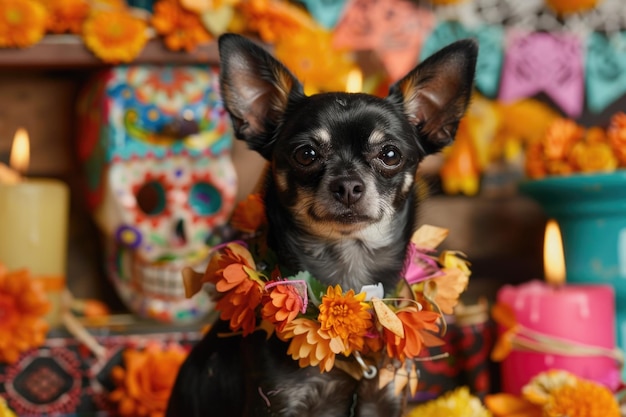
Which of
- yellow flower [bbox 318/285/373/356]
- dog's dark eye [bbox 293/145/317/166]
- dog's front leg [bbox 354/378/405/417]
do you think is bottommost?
dog's front leg [bbox 354/378/405/417]

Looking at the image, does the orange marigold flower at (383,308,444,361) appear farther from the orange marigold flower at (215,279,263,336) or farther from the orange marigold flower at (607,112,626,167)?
the orange marigold flower at (607,112,626,167)

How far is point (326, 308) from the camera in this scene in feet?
3.10

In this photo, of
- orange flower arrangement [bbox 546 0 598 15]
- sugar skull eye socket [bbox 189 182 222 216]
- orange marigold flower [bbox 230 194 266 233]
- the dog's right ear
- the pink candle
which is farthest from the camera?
orange flower arrangement [bbox 546 0 598 15]

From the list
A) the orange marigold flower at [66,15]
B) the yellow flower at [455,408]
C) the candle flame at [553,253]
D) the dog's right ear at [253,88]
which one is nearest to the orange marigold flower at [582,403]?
the yellow flower at [455,408]

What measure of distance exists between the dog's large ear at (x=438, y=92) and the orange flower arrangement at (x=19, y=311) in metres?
0.77

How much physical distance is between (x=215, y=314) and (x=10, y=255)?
447 millimetres

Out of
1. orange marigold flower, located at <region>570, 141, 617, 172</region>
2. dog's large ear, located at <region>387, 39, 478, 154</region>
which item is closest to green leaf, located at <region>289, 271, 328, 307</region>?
dog's large ear, located at <region>387, 39, 478, 154</region>

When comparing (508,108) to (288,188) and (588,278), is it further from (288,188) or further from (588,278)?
(288,188)

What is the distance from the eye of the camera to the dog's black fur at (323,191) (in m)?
0.98

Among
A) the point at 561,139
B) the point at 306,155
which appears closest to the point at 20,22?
the point at 306,155

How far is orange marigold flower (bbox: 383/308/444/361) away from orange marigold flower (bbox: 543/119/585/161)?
0.76 m

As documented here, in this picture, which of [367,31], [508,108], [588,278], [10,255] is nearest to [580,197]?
[588,278]

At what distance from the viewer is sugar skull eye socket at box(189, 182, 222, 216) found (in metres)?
1.60

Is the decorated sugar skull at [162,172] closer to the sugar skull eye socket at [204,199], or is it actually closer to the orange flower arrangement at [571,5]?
the sugar skull eye socket at [204,199]
